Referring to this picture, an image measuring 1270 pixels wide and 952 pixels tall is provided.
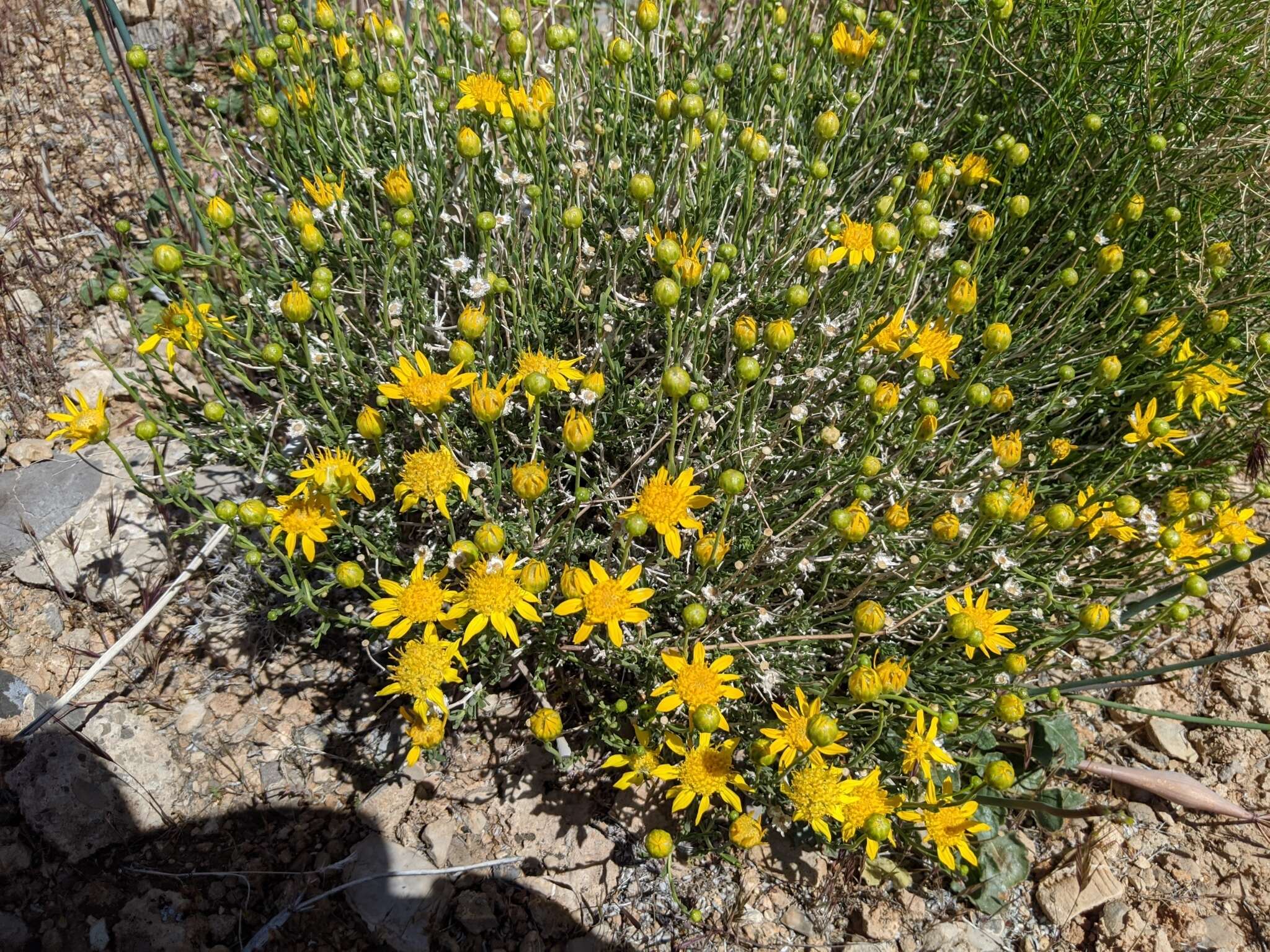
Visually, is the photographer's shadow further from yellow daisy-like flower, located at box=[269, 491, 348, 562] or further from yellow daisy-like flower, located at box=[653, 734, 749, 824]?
yellow daisy-like flower, located at box=[269, 491, 348, 562]

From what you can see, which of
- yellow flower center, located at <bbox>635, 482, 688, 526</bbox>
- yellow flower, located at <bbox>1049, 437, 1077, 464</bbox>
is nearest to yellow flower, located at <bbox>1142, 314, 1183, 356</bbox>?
yellow flower, located at <bbox>1049, 437, 1077, 464</bbox>

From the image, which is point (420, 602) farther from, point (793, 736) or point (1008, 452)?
point (1008, 452)

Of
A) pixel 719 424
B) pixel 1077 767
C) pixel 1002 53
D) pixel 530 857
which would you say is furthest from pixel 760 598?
pixel 1002 53

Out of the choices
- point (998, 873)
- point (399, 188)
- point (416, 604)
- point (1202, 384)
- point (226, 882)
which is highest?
point (399, 188)


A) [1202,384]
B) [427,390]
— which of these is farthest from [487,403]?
[1202,384]

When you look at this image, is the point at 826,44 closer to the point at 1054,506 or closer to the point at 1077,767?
the point at 1054,506

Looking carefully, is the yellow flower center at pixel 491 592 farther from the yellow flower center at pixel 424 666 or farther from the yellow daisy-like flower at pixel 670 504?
the yellow daisy-like flower at pixel 670 504
